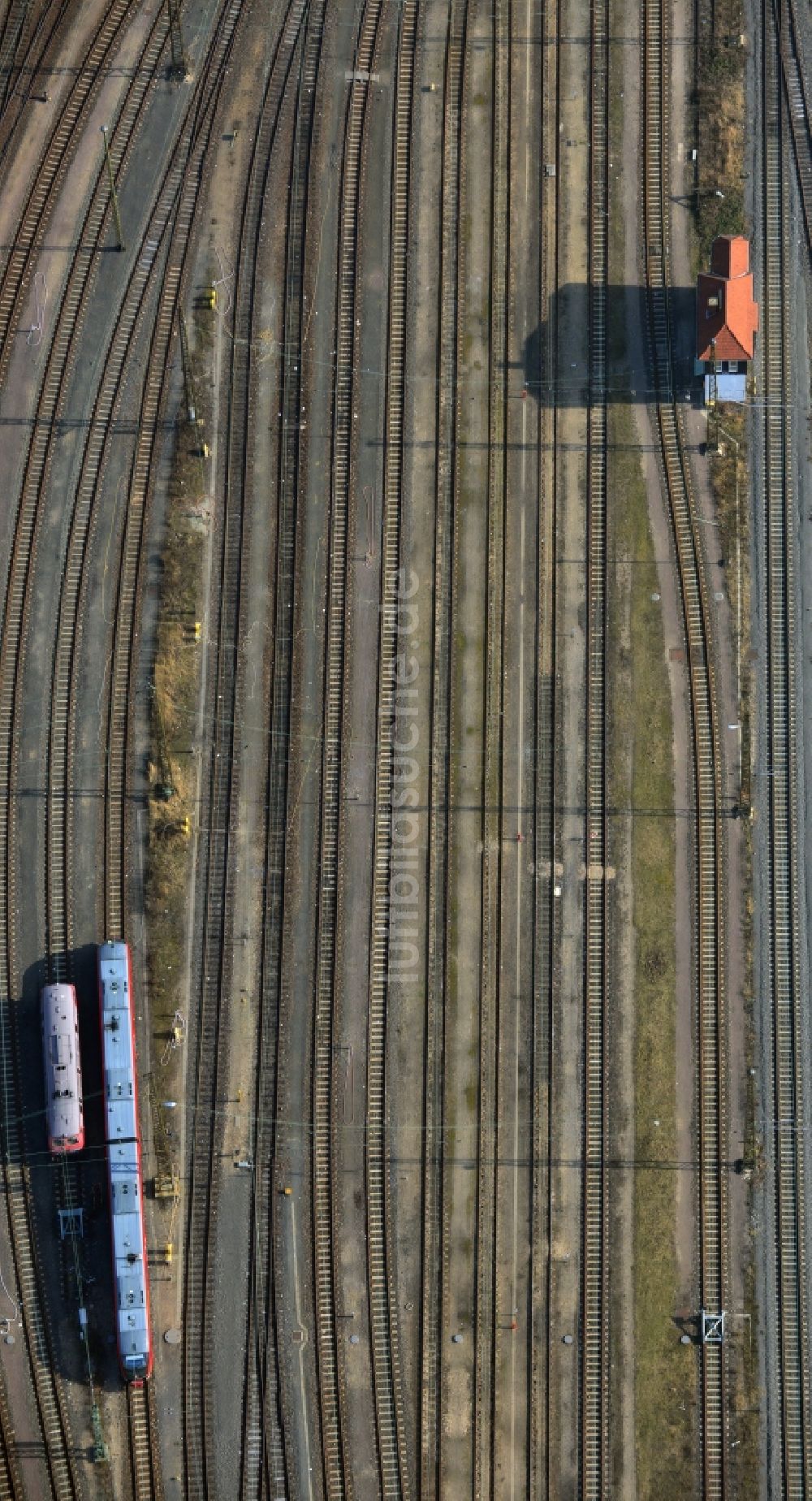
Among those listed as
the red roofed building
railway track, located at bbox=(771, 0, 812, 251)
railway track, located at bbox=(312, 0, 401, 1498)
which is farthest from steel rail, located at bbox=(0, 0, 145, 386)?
railway track, located at bbox=(771, 0, 812, 251)

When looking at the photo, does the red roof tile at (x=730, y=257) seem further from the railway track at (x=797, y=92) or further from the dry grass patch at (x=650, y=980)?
the dry grass patch at (x=650, y=980)

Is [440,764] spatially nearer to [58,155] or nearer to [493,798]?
[493,798]

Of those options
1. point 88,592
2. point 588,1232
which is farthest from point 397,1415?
point 88,592

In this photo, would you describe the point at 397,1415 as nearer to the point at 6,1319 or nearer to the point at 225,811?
the point at 6,1319

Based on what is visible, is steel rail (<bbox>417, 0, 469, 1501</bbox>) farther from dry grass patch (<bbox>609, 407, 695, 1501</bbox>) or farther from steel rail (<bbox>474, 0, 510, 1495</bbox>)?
dry grass patch (<bbox>609, 407, 695, 1501</bbox>)

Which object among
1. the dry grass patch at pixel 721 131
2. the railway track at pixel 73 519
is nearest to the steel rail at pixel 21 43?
the railway track at pixel 73 519

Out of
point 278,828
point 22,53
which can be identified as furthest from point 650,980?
point 22,53
